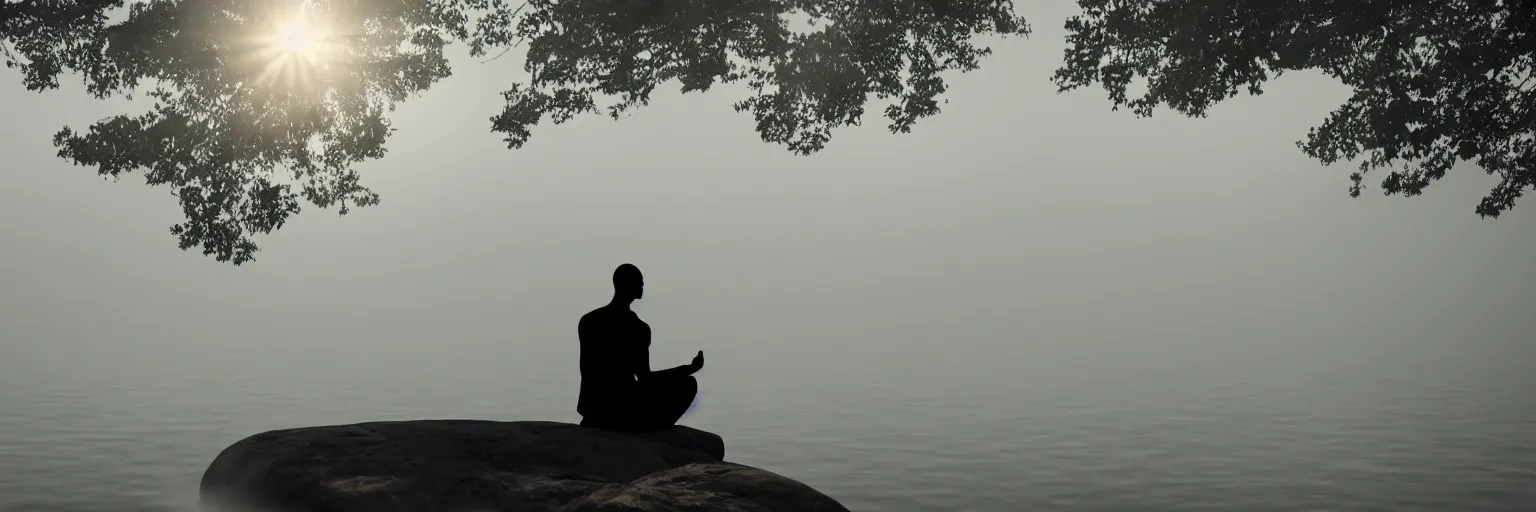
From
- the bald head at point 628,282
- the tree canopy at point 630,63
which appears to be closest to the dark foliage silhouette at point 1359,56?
the tree canopy at point 630,63

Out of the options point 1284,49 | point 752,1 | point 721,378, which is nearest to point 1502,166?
point 1284,49

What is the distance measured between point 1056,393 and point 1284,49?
2665 cm

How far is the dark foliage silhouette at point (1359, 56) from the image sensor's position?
1794 cm

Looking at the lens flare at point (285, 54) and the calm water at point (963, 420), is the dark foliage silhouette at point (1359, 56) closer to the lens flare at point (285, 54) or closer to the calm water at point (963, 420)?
the calm water at point (963, 420)

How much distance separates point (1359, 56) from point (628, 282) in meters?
12.0

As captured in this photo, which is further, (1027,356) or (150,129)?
(1027,356)

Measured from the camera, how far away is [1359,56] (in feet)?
64.4

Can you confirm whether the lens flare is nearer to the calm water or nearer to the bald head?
the calm water

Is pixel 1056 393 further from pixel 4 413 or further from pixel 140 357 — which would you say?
pixel 140 357

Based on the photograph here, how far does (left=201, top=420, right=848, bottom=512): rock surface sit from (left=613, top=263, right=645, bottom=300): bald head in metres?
1.42

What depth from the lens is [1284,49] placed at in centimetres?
1820

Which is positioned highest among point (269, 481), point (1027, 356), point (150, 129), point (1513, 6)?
point (1027, 356)

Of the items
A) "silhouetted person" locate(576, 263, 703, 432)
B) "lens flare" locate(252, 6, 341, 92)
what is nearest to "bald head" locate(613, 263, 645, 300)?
"silhouetted person" locate(576, 263, 703, 432)

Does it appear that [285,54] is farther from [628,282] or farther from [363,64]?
[628,282]
